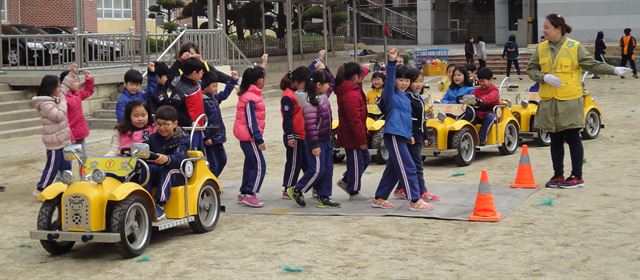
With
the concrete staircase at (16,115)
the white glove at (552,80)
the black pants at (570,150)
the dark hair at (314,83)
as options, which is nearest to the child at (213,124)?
the dark hair at (314,83)

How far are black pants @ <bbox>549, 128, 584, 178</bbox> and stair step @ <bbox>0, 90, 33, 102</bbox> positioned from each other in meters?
12.0

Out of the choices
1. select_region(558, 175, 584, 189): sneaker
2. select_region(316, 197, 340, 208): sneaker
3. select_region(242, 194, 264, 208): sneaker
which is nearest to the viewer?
select_region(316, 197, 340, 208): sneaker

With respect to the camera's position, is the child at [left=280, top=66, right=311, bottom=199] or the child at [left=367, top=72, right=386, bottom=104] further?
the child at [left=367, top=72, right=386, bottom=104]

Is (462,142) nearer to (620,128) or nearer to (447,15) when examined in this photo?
(620,128)

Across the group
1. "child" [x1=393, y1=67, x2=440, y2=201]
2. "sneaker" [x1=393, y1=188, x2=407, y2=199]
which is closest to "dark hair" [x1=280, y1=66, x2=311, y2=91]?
"child" [x1=393, y1=67, x2=440, y2=201]

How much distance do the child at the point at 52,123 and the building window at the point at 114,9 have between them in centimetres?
3862

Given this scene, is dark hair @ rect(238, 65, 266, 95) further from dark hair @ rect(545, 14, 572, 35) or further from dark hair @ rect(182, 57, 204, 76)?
dark hair @ rect(545, 14, 572, 35)

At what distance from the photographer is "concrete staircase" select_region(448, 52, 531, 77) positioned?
36719mm

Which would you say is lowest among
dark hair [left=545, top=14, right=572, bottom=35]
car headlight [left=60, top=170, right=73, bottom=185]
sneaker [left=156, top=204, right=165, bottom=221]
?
sneaker [left=156, top=204, right=165, bottom=221]

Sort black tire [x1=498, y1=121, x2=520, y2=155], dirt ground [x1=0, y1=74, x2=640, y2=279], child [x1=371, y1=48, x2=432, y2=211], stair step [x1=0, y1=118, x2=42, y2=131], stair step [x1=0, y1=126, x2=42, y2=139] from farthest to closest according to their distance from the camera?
stair step [x1=0, y1=118, x2=42, y2=131] < stair step [x1=0, y1=126, x2=42, y2=139] < black tire [x1=498, y1=121, x2=520, y2=155] < child [x1=371, y1=48, x2=432, y2=211] < dirt ground [x1=0, y1=74, x2=640, y2=279]

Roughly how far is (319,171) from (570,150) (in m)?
3.05

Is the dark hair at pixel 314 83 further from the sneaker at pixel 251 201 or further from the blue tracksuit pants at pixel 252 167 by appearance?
the sneaker at pixel 251 201

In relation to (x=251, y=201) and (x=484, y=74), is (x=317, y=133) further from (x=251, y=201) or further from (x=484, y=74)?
(x=484, y=74)

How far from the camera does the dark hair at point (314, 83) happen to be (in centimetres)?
1010
